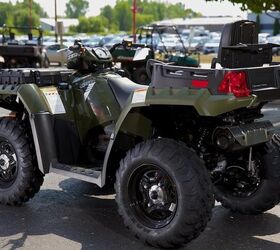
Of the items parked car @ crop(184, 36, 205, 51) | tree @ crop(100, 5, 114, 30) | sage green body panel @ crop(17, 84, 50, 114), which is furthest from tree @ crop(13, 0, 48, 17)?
sage green body panel @ crop(17, 84, 50, 114)

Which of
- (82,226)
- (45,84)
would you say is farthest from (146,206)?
(45,84)

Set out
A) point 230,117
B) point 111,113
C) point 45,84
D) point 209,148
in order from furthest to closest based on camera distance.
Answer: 1. point 45,84
2. point 111,113
3. point 209,148
4. point 230,117

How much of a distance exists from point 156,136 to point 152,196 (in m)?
0.59

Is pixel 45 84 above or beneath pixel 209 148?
above

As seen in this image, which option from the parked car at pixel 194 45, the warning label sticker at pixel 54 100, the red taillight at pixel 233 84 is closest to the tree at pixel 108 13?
the parked car at pixel 194 45

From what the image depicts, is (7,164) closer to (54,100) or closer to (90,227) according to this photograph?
(54,100)

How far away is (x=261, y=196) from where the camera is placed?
15.7 feet

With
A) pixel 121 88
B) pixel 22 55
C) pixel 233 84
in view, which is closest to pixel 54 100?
pixel 121 88

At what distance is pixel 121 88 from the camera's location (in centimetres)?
498

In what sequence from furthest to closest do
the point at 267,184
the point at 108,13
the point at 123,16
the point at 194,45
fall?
the point at 108,13 < the point at 123,16 < the point at 194,45 < the point at 267,184

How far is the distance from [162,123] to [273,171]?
1.03 m

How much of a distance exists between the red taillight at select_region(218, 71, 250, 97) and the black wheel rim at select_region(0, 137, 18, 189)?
7.43 feet

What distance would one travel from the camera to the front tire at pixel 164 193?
3943mm

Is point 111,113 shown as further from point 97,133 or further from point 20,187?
point 20,187
